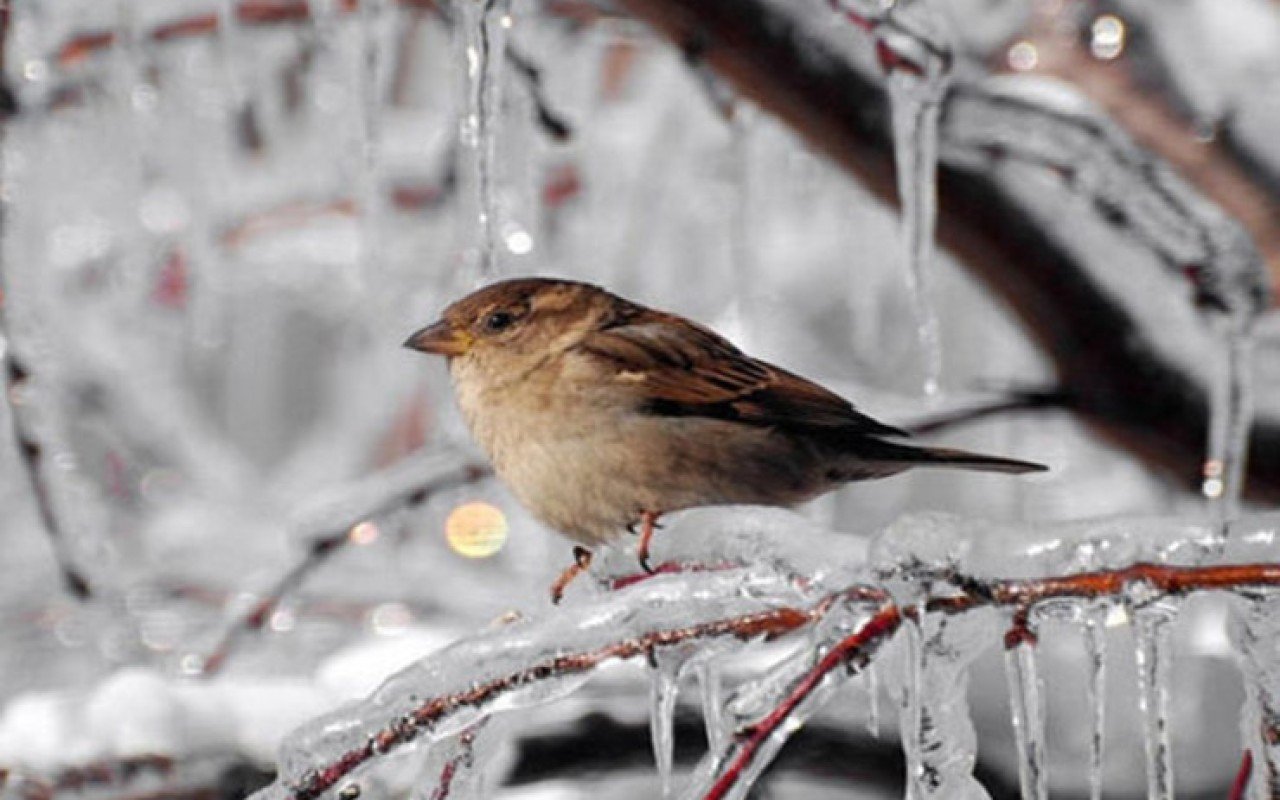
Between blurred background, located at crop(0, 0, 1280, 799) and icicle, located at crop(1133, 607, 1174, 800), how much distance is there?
0.23m

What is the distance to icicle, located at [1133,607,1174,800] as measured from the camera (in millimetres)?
1340

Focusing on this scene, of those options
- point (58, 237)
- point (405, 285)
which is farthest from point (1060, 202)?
point (58, 237)

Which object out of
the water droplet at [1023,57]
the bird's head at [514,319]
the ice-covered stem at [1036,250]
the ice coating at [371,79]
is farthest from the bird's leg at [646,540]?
the water droplet at [1023,57]

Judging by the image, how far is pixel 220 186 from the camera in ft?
15.5

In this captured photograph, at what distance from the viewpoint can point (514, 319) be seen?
2670 mm

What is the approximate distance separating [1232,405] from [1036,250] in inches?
14.8

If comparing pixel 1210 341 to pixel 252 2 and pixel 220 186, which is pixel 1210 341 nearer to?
pixel 252 2

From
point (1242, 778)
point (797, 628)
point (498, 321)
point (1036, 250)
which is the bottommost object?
point (1242, 778)

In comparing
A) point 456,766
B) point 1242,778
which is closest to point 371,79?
point 456,766

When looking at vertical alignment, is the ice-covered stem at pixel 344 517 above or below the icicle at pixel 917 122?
below

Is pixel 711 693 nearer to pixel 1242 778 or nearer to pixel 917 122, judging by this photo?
pixel 1242 778

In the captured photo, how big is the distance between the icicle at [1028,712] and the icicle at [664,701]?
0.79ft

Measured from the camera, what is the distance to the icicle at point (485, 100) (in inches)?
91.0

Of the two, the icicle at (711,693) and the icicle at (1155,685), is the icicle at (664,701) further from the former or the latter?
the icicle at (1155,685)
